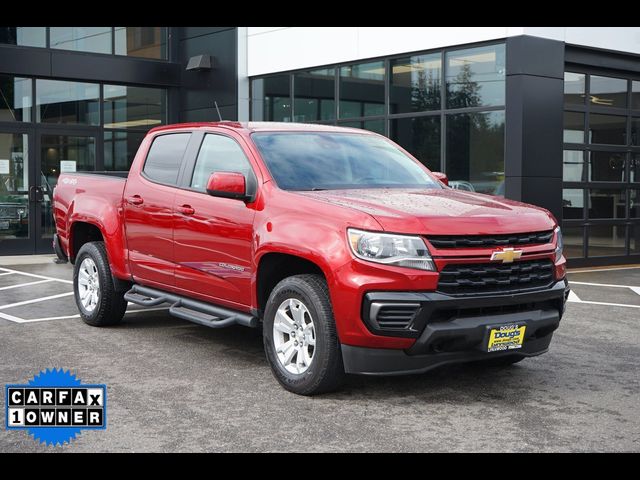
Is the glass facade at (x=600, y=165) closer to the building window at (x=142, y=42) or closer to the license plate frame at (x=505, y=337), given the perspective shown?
the license plate frame at (x=505, y=337)

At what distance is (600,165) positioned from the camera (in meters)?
14.5

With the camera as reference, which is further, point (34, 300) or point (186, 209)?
point (34, 300)

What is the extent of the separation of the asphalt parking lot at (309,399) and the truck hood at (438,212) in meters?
1.14

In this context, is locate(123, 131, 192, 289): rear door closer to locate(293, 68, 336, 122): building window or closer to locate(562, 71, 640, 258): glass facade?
locate(562, 71, 640, 258): glass facade

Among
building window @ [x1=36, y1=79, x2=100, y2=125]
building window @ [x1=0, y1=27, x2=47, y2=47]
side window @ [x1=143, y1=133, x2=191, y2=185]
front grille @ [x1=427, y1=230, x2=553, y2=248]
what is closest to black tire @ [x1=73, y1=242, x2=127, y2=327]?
side window @ [x1=143, y1=133, x2=191, y2=185]

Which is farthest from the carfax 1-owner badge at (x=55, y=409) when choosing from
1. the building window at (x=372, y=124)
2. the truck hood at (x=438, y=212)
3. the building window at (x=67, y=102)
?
the building window at (x=67, y=102)

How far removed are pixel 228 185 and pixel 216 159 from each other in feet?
2.80

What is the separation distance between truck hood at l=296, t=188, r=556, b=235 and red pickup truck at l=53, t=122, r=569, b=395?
1 cm

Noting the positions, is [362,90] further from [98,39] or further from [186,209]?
[186,209]

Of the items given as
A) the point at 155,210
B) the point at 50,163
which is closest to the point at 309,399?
the point at 155,210

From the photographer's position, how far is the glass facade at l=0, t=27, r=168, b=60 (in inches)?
646

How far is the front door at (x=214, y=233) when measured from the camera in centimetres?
617
